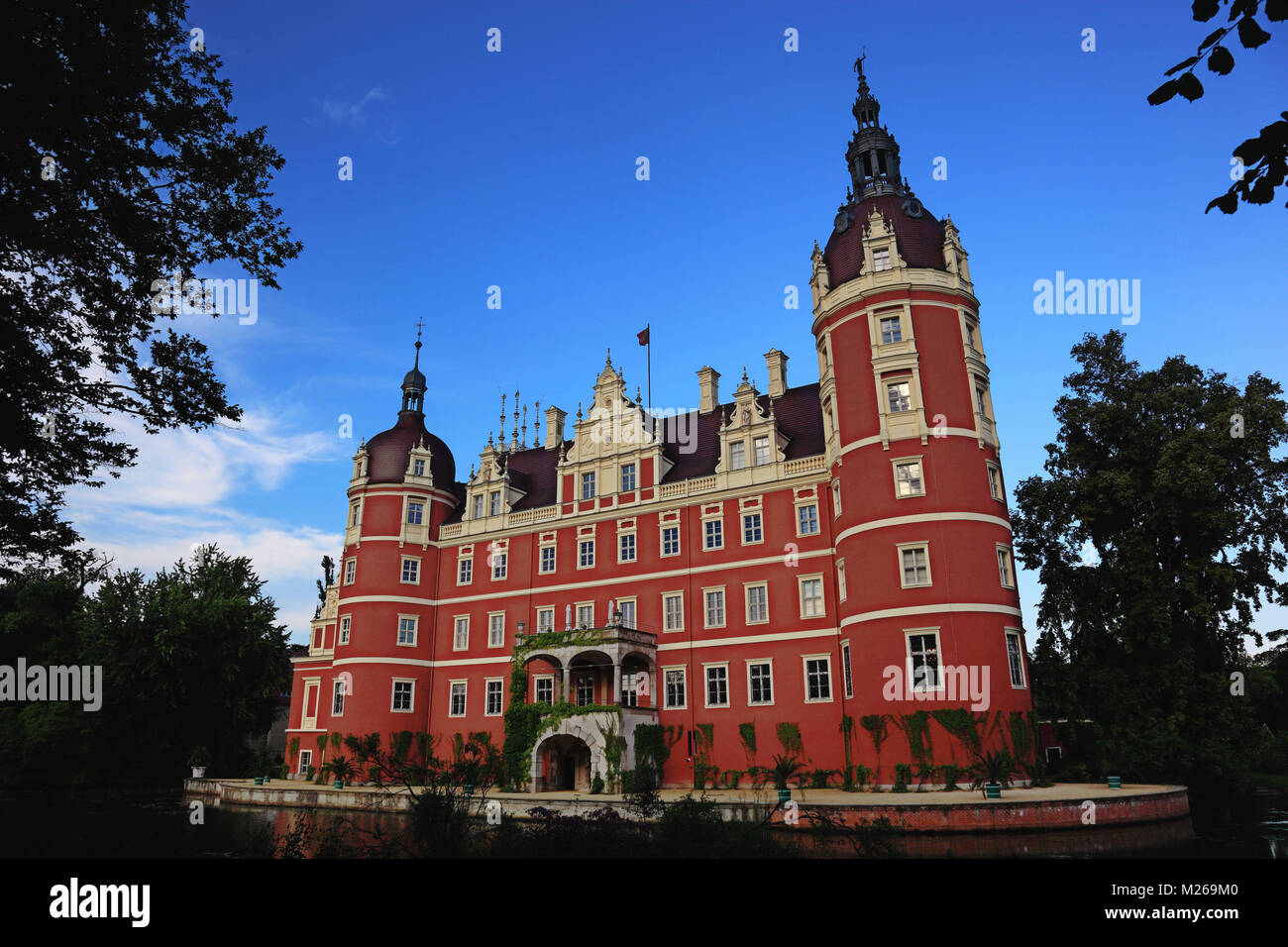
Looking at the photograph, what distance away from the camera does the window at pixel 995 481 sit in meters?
32.0

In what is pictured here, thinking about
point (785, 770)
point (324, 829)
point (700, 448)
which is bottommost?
point (785, 770)

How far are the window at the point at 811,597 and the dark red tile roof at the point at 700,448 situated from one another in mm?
6172

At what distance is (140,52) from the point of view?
1209cm

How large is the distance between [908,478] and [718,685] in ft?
42.0

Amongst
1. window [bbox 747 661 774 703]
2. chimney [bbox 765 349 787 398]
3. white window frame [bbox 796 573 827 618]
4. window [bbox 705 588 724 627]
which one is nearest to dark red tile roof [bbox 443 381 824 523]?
chimney [bbox 765 349 787 398]

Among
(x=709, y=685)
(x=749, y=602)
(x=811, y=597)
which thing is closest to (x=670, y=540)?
(x=749, y=602)

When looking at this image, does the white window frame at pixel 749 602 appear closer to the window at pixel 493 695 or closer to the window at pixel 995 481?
the window at pixel 995 481

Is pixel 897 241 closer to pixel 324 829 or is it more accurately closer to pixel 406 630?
pixel 324 829

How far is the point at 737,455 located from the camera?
127ft

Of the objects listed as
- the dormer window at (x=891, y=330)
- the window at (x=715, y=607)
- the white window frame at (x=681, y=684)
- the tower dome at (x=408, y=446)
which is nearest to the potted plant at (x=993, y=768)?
the window at (x=715, y=607)

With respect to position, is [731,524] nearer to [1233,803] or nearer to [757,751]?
[757,751]

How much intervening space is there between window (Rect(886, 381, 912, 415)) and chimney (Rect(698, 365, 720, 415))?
12920 millimetres
